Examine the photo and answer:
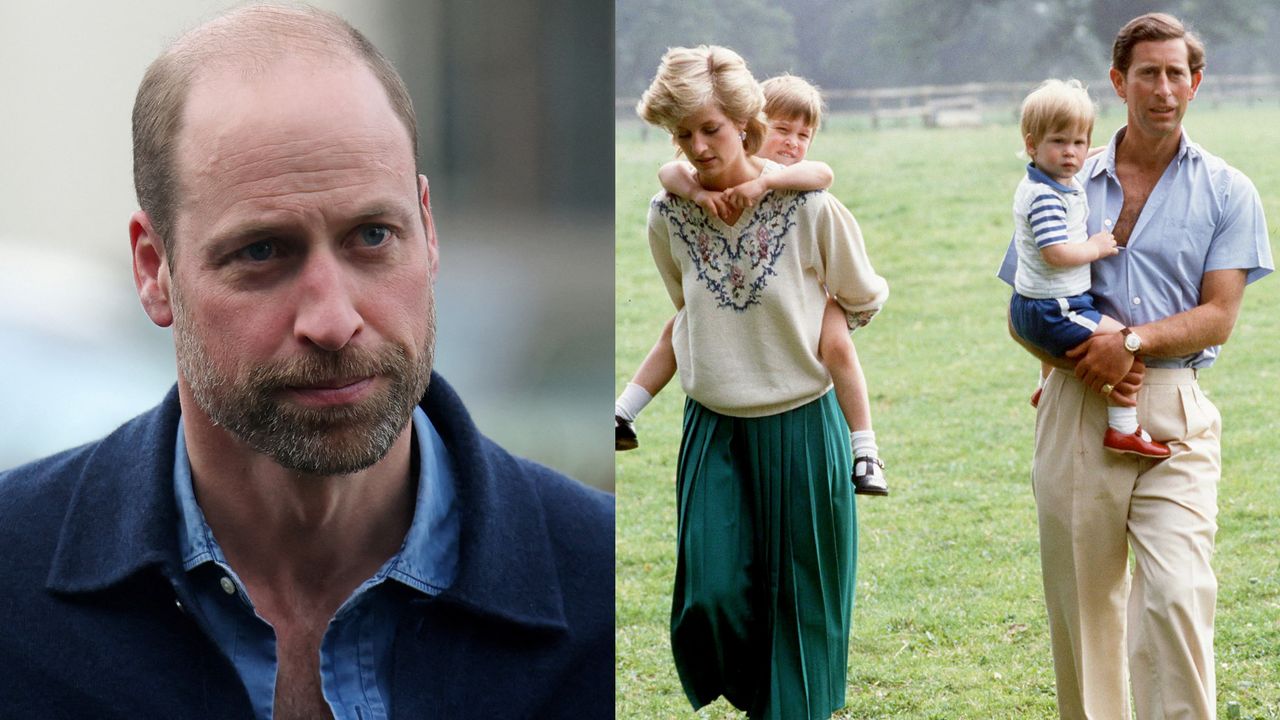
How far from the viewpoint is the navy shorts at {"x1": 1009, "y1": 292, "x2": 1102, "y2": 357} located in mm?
4012

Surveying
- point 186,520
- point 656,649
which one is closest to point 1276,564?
point 656,649

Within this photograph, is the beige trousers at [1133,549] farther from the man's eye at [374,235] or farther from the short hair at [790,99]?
the man's eye at [374,235]

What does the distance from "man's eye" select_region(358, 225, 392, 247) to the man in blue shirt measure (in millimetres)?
1789

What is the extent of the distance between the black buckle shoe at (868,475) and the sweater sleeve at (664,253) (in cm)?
58

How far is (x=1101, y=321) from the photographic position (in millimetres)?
4000

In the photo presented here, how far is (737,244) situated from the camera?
3.89 meters

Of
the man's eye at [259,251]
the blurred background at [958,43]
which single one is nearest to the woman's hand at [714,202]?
the man's eye at [259,251]

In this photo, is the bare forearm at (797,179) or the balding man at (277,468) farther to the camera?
the bare forearm at (797,179)

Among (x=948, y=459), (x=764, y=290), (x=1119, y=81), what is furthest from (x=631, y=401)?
(x=948, y=459)

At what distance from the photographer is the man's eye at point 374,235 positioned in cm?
306

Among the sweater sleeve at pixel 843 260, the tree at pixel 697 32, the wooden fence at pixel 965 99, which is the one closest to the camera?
the sweater sleeve at pixel 843 260

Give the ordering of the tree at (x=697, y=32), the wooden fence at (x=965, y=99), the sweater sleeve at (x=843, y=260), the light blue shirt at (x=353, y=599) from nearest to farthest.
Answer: the light blue shirt at (x=353, y=599) < the sweater sleeve at (x=843, y=260) < the tree at (x=697, y=32) < the wooden fence at (x=965, y=99)

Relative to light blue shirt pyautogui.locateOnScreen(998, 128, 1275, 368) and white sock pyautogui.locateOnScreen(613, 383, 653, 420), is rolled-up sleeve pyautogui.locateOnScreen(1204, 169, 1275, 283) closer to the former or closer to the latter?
light blue shirt pyautogui.locateOnScreen(998, 128, 1275, 368)

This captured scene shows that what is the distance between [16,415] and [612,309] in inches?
46.3
